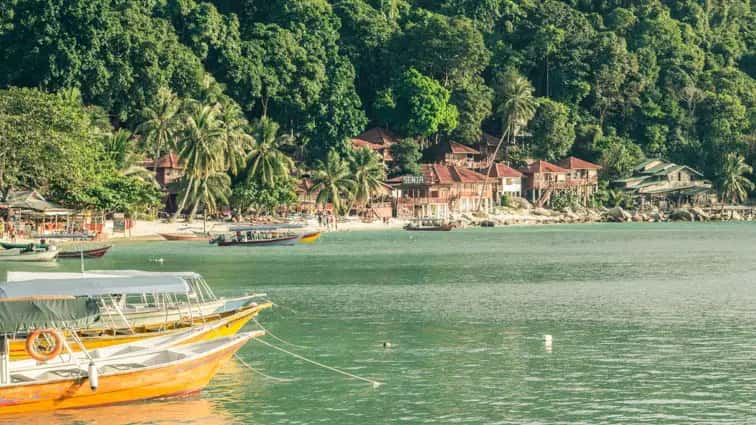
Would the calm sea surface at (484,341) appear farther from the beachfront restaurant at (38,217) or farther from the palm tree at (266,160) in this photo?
the palm tree at (266,160)

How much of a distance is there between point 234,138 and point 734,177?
71.9 m

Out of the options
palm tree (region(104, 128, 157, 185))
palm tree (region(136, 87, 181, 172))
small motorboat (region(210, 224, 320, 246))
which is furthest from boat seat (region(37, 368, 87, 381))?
palm tree (region(136, 87, 181, 172))

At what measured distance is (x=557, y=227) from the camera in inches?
5236

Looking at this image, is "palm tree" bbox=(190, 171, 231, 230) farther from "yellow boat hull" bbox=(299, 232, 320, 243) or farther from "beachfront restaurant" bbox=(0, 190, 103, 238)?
"beachfront restaurant" bbox=(0, 190, 103, 238)

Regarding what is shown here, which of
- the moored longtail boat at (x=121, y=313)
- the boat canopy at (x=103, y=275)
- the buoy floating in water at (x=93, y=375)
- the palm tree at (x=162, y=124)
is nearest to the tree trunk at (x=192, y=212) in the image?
the palm tree at (x=162, y=124)

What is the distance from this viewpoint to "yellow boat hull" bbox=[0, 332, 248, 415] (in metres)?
25.1

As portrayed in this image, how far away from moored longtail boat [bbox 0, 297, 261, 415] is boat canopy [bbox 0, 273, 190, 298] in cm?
112

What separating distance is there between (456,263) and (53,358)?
49079mm

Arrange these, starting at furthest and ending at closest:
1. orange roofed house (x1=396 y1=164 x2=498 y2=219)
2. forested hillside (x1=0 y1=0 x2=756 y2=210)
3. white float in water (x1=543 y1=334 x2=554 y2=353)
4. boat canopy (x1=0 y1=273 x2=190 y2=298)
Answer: orange roofed house (x1=396 y1=164 x2=498 y2=219), forested hillside (x1=0 y1=0 x2=756 y2=210), white float in water (x1=543 y1=334 x2=554 y2=353), boat canopy (x1=0 y1=273 x2=190 y2=298)

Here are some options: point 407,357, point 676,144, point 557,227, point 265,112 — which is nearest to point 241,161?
point 265,112

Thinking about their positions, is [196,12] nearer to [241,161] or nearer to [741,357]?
[241,161]

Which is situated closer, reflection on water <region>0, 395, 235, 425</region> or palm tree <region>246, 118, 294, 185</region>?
reflection on water <region>0, 395, 235, 425</region>

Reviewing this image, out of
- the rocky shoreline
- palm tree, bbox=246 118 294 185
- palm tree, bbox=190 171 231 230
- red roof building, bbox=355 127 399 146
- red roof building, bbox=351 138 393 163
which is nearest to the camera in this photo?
palm tree, bbox=190 171 231 230

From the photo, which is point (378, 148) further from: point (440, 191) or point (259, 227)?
point (259, 227)
